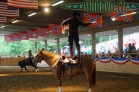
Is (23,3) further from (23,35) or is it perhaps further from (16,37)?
(16,37)

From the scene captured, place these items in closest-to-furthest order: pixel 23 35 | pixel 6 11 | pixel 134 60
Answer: pixel 6 11 → pixel 134 60 → pixel 23 35

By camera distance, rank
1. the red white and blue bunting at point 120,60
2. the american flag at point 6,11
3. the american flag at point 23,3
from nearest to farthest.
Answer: the american flag at point 23,3 < the american flag at point 6,11 < the red white and blue bunting at point 120,60

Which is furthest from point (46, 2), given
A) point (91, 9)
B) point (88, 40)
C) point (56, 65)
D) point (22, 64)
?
point (88, 40)

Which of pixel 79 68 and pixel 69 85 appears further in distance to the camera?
pixel 69 85

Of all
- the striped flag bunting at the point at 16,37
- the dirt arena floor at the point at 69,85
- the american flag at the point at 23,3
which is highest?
the american flag at the point at 23,3

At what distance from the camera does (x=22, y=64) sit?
74.5 ft

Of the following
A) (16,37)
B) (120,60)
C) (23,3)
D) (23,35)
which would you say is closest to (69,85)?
(23,3)

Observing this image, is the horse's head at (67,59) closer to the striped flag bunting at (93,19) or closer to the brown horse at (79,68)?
the brown horse at (79,68)

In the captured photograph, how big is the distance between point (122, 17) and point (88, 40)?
2259cm

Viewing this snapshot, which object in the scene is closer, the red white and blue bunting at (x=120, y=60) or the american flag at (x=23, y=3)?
the american flag at (x=23, y=3)

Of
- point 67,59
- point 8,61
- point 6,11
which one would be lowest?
point 8,61

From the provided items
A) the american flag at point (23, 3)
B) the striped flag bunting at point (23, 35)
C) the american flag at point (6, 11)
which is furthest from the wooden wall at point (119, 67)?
the striped flag bunting at point (23, 35)

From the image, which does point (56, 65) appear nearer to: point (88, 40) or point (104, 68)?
point (104, 68)

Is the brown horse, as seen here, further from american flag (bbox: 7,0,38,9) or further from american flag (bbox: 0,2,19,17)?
american flag (bbox: 0,2,19,17)
